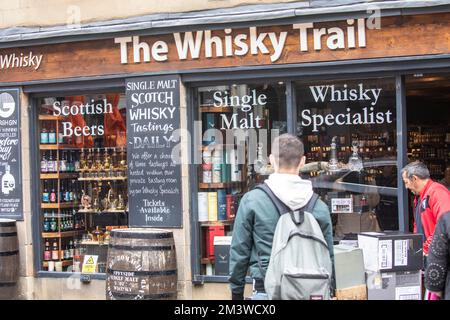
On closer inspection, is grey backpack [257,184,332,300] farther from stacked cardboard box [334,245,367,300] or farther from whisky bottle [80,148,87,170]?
whisky bottle [80,148,87,170]

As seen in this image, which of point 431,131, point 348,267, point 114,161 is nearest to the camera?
point 348,267

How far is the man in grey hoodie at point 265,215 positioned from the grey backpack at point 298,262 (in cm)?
14

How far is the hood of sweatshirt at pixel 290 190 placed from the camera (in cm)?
511

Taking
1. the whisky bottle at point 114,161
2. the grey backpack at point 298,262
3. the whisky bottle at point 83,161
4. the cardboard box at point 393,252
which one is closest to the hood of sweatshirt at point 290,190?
the grey backpack at point 298,262

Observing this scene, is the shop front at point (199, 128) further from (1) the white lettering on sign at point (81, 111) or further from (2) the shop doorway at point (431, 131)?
(2) the shop doorway at point (431, 131)

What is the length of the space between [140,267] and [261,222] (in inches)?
132

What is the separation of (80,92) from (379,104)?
366 centimetres

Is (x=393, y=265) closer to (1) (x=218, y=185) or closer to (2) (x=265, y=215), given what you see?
(1) (x=218, y=185)

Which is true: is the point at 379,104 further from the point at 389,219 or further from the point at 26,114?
the point at 26,114

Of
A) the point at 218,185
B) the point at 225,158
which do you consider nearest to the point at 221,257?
the point at 218,185

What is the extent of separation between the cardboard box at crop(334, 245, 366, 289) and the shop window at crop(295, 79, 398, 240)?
3.99 ft

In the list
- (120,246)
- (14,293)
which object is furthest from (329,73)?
(14,293)

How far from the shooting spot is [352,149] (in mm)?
8828

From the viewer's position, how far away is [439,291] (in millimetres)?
5879
